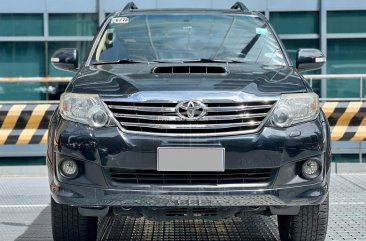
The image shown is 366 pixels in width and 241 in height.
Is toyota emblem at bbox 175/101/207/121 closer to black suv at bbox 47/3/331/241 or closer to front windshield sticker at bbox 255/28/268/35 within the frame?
black suv at bbox 47/3/331/241

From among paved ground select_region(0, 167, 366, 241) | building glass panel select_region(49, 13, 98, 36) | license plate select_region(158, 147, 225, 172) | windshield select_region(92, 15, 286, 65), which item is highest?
windshield select_region(92, 15, 286, 65)

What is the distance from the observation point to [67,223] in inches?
205

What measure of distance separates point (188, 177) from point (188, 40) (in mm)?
1676

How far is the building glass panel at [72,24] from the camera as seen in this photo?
591 inches

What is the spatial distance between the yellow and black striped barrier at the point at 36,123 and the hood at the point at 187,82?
4562 millimetres

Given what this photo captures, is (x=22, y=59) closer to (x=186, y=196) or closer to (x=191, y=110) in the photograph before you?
(x=191, y=110)

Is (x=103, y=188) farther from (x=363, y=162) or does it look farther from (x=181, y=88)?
(x=363, y=162)

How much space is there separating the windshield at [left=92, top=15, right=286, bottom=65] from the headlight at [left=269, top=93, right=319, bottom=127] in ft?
3.06

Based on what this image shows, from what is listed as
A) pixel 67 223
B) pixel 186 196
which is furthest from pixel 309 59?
pixel 67 223

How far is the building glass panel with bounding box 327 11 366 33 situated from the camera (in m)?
15.3

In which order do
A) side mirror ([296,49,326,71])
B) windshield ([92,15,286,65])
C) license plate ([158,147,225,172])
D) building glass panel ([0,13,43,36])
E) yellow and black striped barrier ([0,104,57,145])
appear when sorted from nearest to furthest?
license plate ([158,147,225,172]) < windshield ([92,15,286,65]) < side mirror ([296,49,326,71]) < yellow and black striped barrier ([0,104,57,145]) < building glass panel ([0,13,43,36])

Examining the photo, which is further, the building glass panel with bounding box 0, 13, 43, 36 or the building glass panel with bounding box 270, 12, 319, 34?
the building glass panel with bounding box 270, 12, 319, 34

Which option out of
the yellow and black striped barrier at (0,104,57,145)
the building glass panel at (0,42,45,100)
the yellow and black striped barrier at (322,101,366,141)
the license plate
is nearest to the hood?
the license plate

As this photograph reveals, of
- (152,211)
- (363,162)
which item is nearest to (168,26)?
(152,211)
